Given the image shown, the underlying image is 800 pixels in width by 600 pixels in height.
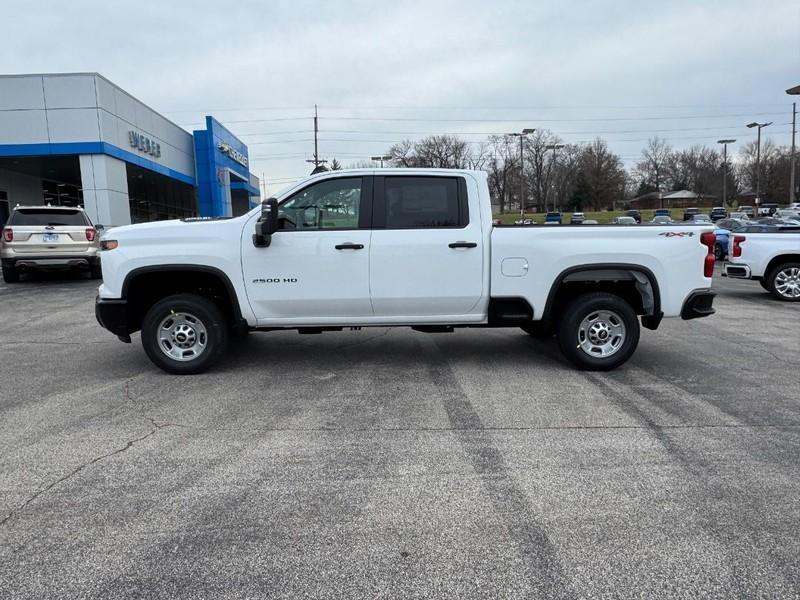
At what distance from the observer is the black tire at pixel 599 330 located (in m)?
6.21

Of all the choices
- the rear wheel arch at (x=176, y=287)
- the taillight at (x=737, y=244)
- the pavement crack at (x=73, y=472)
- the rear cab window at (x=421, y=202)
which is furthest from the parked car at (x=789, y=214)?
the pavement crack at (x=73, y=472)

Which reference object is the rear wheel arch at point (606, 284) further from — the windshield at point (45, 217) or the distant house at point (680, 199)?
the distant house at point (680, 199)

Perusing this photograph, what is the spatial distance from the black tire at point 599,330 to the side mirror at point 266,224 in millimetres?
3125

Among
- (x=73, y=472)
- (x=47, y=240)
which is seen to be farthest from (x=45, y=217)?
(x=73, y=472)

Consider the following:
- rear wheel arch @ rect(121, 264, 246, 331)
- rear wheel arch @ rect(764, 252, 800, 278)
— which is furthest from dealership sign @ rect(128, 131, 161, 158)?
rear wheel arch @ rect(764, 252, 800, 278)

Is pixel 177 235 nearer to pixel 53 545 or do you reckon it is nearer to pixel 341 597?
pixel 53 545

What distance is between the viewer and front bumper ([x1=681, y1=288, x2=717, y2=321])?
6.20 metres

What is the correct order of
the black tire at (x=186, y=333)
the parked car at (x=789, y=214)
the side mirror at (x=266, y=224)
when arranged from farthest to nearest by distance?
the parked car at (x=789, y=214) < the black tire at (x=186, y=333) < the side mirror at (x=266, y=224)

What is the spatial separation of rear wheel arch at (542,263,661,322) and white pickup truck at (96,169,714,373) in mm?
16

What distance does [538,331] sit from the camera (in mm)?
7684

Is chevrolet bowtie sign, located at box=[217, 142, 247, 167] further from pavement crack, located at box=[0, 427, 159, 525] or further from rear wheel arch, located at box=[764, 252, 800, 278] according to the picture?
pavement crack, located at box=[0, 427, 159, 525]

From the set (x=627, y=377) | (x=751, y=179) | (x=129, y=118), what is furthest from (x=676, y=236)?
(x=751, y=179)

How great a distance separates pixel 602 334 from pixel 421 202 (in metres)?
2.34

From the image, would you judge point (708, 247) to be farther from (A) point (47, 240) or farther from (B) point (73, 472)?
(A) point (47, 240)
